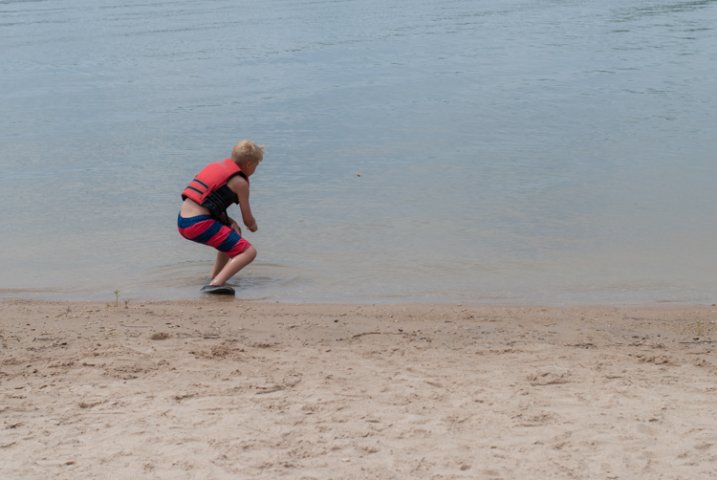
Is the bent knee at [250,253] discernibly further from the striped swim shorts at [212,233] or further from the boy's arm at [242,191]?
the boy's arm at [242,191]

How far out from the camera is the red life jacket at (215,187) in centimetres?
768

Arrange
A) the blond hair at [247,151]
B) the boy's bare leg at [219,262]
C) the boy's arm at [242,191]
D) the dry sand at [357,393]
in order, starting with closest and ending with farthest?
the dry sand at [357,393]
the blond hair at [247,151]
the boy's arm at [242,191]
the boy's bare leg at [219,262]

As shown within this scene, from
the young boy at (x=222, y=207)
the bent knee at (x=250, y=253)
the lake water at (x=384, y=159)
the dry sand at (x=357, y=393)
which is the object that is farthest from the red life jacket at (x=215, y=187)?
the dry sand at (x=357, y=393)

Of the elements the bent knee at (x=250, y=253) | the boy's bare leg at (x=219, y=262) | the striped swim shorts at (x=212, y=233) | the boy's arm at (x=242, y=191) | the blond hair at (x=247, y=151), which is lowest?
the boy's bare leg at (x=219, y=262)

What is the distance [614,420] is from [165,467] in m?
2.05

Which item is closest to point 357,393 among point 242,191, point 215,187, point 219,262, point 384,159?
point 242,191

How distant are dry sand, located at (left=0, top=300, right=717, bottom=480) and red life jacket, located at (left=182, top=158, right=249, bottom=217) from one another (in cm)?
93

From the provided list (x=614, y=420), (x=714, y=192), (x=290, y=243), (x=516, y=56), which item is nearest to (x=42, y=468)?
(x=614, y=420)

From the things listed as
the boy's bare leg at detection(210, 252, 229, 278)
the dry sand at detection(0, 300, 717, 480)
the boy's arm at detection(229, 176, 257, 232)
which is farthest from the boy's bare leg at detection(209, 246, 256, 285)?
the dry sand at detection(0, 300, 717, 480)

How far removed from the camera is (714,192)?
10.3 m

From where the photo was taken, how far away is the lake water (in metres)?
8.39

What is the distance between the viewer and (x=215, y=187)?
7.73 m

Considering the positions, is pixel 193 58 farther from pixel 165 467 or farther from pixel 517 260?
pixel 165 467

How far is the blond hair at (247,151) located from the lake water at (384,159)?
3.45ft
